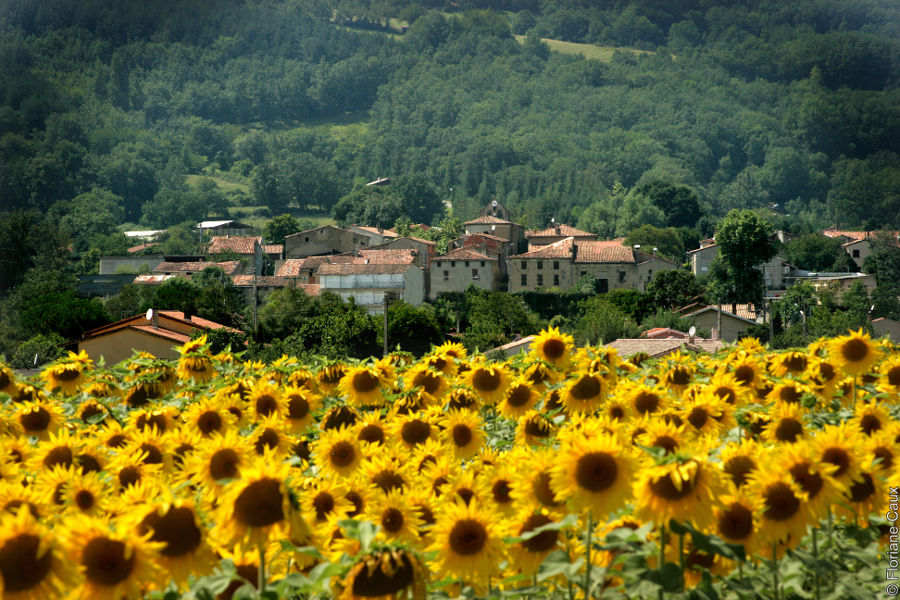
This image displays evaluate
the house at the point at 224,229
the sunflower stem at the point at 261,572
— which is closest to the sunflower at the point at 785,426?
the sunflower stem at the point at 261,572

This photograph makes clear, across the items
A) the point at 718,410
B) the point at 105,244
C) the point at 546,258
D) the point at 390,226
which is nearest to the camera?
the point at 718,410

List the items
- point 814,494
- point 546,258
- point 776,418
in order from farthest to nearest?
point 546,258 → point 776,418 → point 814,494

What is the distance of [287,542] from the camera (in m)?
4.20

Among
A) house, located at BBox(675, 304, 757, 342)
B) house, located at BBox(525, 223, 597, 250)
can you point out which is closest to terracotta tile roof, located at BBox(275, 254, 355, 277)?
house, located at BBox(525, 223, 597, 250)

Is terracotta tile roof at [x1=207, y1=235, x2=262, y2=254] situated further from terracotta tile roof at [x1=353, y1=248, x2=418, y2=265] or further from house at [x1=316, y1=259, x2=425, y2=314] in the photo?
house at [x1=316, y1=259, x2=425, y2=314]

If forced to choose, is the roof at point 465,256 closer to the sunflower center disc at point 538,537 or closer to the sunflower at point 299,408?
the sunflower at point 299,408

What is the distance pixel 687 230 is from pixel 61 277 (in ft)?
271

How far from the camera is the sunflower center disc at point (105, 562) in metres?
3.74

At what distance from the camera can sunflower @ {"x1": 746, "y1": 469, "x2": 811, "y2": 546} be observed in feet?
14.3

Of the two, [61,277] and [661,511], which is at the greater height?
[661,511]

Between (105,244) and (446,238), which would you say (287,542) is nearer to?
(446,238)

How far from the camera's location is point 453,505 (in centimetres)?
461

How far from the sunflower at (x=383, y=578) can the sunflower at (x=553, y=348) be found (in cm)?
497

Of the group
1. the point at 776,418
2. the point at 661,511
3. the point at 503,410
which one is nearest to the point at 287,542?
the point at 661,511
